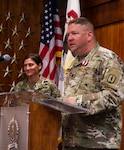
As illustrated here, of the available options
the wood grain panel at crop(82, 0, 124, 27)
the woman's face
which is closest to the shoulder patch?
the woman's face

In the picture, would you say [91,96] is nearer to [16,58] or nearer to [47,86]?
[47,86]

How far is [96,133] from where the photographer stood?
222 cm

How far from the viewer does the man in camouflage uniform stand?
213 centimetres

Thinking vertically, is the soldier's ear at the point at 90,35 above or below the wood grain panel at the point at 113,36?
below

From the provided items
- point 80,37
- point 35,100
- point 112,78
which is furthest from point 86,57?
point 35,100

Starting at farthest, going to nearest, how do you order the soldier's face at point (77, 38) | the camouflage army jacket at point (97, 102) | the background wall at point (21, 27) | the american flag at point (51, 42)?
the american flag at point (51, 42) → the background wall at point (21, 27) → the soldier's face at point (77, 38) → the camouflage army jacket at point (97, 102)

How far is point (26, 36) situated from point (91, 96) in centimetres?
298

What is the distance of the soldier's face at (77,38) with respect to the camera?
7.62ft

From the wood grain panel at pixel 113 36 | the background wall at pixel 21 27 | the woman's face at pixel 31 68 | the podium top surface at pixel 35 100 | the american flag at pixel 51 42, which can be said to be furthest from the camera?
the american flag at pixel 51 42

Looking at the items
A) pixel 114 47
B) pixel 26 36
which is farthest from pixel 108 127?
pixel 26 36

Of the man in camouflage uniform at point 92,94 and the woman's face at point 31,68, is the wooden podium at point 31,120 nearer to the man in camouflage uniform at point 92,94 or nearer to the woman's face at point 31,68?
the man in camouflage uniform at point 92,94

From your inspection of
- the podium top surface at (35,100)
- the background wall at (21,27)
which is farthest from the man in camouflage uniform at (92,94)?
the background wall at (21,27)

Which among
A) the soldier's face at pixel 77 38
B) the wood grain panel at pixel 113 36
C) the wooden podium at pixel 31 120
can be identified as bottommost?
the wooden podium at pixel 31 120

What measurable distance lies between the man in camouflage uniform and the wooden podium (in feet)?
0.55
